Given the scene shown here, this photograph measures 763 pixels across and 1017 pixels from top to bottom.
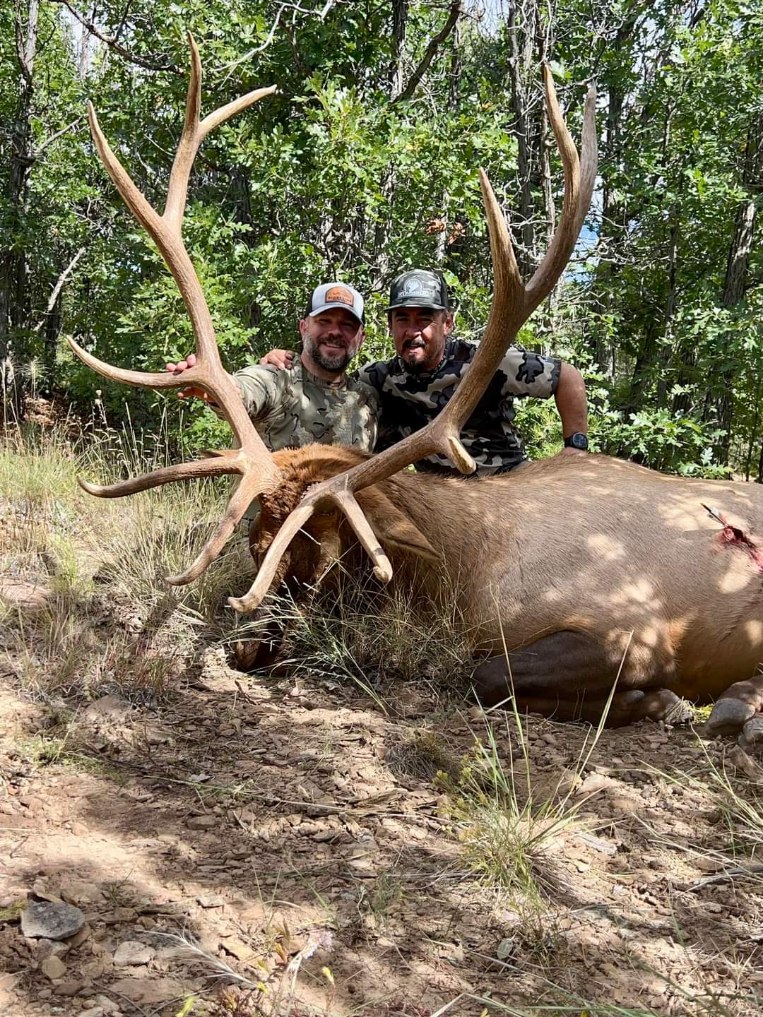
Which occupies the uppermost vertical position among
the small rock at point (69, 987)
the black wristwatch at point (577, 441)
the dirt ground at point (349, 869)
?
the black wristwatch at point (577, 441)

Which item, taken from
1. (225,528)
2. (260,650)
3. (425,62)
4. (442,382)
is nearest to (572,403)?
(442,382)

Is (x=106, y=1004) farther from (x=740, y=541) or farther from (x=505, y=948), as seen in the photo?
(x=740, y=541)

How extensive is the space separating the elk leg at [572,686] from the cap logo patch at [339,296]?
8.64 ft

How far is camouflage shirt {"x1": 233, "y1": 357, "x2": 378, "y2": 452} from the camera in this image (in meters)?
5.21

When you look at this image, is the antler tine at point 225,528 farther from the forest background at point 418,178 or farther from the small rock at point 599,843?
the forest background at point 418,178

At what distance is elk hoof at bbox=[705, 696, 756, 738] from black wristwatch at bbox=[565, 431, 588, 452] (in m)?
2.07

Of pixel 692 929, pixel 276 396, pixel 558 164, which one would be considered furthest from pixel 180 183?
pixel 558 164

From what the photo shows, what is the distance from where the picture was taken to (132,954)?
1.87 metres

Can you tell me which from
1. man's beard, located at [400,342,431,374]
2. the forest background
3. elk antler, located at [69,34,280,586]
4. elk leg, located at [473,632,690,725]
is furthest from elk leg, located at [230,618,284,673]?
the forest background

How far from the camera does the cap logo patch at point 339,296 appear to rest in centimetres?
520

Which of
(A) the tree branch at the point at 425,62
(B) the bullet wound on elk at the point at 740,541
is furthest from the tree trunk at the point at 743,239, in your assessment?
(B) the bullet wound on elk at the point at 740,541

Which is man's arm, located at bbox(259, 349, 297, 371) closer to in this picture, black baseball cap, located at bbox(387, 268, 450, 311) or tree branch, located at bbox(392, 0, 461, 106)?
black baseball cap, located at bbox(387, 268, 450, 311)

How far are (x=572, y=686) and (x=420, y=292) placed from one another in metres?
2.59

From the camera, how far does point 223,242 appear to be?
7.53 meters
